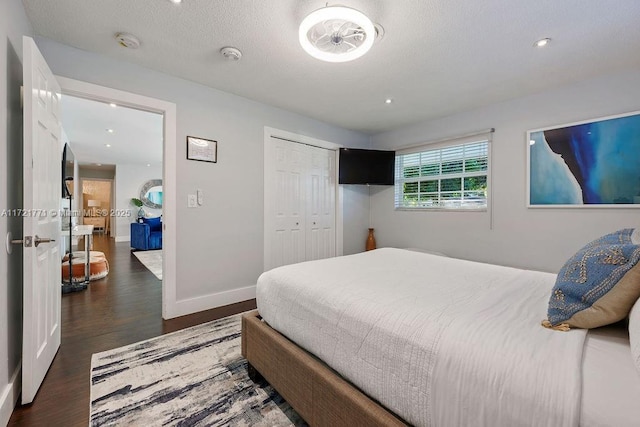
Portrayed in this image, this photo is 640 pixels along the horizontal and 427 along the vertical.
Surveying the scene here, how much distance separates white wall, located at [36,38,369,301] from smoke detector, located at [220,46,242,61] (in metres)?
0.15

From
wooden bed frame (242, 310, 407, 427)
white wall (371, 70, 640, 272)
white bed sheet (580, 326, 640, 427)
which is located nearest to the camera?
white bed sheet (580, 326, 640, 427)

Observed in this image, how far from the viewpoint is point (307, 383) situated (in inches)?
49.5

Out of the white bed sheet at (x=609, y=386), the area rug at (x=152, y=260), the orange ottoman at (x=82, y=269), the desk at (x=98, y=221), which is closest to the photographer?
the white bed sheet at (x=609, y=386)

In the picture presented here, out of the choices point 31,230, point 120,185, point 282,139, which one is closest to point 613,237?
→ point 31,230

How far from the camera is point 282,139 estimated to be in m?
3.62

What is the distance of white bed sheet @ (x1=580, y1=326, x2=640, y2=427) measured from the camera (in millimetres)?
625

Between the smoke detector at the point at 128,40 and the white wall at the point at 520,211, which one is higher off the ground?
the smoke detector at the point at 128,40

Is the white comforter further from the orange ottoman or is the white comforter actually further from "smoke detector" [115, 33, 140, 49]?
the orange ottoman

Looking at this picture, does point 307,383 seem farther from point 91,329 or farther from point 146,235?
point 146,235

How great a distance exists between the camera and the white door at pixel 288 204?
359 centimetres

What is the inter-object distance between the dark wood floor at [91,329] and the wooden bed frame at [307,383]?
930 millimetres

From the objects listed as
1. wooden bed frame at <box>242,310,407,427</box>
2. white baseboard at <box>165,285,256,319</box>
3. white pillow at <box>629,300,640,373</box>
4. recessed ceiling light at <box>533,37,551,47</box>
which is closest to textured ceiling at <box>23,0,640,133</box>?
recessed ceiling light at <box>533,37,551,47</box>

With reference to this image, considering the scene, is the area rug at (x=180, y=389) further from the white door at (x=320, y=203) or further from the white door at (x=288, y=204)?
the white door at (x=320, y=203)

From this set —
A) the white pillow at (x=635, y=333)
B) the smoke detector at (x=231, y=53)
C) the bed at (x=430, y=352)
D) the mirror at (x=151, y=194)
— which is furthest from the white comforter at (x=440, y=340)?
the mirror at (x=151, y=194)
